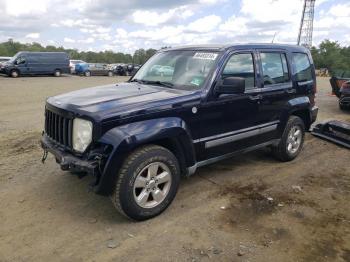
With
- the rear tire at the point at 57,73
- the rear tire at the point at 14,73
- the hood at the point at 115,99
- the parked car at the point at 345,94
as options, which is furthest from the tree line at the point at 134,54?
the hood at the point at 115,99

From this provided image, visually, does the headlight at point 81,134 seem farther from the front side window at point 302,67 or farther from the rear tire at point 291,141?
the front side window at point 302,67

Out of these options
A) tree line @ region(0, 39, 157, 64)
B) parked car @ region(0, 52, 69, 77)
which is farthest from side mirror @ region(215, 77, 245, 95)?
tree line @ region(0, 39, 157, 64)

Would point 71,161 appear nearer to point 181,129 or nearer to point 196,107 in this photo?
point 181,129

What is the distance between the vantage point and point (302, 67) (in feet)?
21.0

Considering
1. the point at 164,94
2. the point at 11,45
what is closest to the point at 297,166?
the point at 164,94

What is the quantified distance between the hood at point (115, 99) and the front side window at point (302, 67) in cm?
256

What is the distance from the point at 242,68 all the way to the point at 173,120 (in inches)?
60.1

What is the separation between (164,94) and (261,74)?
1717 mm

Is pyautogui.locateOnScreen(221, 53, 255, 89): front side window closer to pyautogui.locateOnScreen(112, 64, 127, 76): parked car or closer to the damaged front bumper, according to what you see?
the damaged front bumper

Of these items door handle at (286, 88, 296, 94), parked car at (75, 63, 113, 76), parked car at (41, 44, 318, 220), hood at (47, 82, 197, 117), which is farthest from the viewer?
parked car at (75, 63, 113, 76)

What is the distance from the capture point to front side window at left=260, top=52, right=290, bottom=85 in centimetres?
553

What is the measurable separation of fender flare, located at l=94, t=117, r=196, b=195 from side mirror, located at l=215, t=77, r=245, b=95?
79 cm

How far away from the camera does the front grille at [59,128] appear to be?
13.5 ft

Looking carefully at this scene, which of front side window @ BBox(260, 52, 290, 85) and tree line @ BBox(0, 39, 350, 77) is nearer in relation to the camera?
front side window @ BBox(260, 52, 290, 85)
